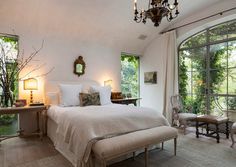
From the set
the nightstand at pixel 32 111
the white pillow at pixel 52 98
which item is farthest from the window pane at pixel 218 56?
the nightstand at pixel 32 111

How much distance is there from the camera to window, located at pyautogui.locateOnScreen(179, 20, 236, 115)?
170 inches

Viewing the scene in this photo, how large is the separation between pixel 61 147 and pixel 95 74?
8.21 feet

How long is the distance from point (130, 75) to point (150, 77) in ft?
2.39

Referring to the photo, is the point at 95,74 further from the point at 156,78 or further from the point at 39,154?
the point at 39,154

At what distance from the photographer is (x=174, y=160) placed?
8.91ft

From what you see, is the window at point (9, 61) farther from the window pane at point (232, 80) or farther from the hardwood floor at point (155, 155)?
the window pane at point (232, 80)

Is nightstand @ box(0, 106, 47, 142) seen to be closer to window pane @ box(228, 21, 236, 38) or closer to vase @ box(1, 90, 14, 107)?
vase @ box(1, 90, 14, 107)

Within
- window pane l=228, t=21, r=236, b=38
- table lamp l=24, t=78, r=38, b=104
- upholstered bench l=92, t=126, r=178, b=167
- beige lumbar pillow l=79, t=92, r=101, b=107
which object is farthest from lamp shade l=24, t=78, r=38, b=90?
window pane l=228, t=21, r=236, b=38

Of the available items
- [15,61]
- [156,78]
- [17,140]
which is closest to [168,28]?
[156,78]

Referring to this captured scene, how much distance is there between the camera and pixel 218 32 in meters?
4.54

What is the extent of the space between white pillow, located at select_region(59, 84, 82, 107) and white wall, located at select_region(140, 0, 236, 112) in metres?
2.80

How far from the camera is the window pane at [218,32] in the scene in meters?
4.41

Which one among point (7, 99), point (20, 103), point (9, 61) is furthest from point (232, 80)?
point (9, 61)

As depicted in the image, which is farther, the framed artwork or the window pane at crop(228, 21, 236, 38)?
the framed artwork
